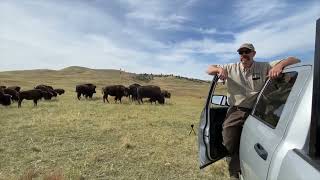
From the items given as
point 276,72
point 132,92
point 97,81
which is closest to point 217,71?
point 276,72

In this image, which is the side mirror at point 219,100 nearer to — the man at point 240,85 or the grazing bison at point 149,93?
the man at point 240,85

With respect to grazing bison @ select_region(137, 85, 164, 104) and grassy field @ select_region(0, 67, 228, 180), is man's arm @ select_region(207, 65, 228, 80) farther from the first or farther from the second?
grazing bison @ select_region(137, 85, 164, 104)

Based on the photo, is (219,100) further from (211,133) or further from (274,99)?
(274,99)

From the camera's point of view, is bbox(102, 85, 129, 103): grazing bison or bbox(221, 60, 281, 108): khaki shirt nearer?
bbox(221, 60, 281, 108): khaki shirt

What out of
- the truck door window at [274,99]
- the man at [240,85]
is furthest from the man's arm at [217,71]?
the truck door window at [274,99]

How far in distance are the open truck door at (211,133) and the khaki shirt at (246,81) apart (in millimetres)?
269

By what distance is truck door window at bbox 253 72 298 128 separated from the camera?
426cm

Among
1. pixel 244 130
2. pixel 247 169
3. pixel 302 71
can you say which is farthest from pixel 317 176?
pixel 244 130

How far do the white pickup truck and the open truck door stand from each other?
35 mm

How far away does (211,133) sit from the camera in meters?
6.35

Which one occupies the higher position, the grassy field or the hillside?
the grassy field

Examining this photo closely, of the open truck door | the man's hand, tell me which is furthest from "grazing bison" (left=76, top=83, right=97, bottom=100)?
the man's hand

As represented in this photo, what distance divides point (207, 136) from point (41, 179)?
381cm

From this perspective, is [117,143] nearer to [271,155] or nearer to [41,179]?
[41,179]
